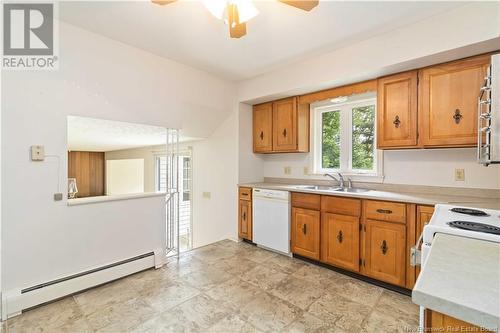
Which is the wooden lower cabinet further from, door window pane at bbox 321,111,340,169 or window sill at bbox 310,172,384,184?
door window pane at bbox 321,111,340,169

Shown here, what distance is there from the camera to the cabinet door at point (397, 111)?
230 cm

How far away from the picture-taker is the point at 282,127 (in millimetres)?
3381

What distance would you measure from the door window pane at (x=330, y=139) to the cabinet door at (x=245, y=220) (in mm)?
1255

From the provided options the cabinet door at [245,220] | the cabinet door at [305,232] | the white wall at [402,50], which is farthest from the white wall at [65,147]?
the cabinet door at [305,232]

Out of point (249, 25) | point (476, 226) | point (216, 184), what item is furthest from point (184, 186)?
point (476, 226)

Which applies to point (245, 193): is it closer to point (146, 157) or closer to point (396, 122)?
point (396, 122)

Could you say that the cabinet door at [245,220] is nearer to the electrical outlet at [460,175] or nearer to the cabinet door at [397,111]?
the cabinet door at [397,111]

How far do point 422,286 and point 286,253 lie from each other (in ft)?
8.25

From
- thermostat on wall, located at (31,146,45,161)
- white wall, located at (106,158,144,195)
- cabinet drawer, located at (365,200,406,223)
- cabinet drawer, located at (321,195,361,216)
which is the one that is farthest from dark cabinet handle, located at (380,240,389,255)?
white wall, located at (106,158,144,195)

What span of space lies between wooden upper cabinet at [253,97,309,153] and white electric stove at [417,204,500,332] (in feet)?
6.01

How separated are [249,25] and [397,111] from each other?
169 cm

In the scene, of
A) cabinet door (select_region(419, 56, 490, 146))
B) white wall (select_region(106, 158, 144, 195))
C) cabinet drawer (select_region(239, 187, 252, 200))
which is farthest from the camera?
white wall (select_region(106, 158, 144, 195))

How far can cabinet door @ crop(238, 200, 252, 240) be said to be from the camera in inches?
135

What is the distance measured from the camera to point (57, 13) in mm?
1934
